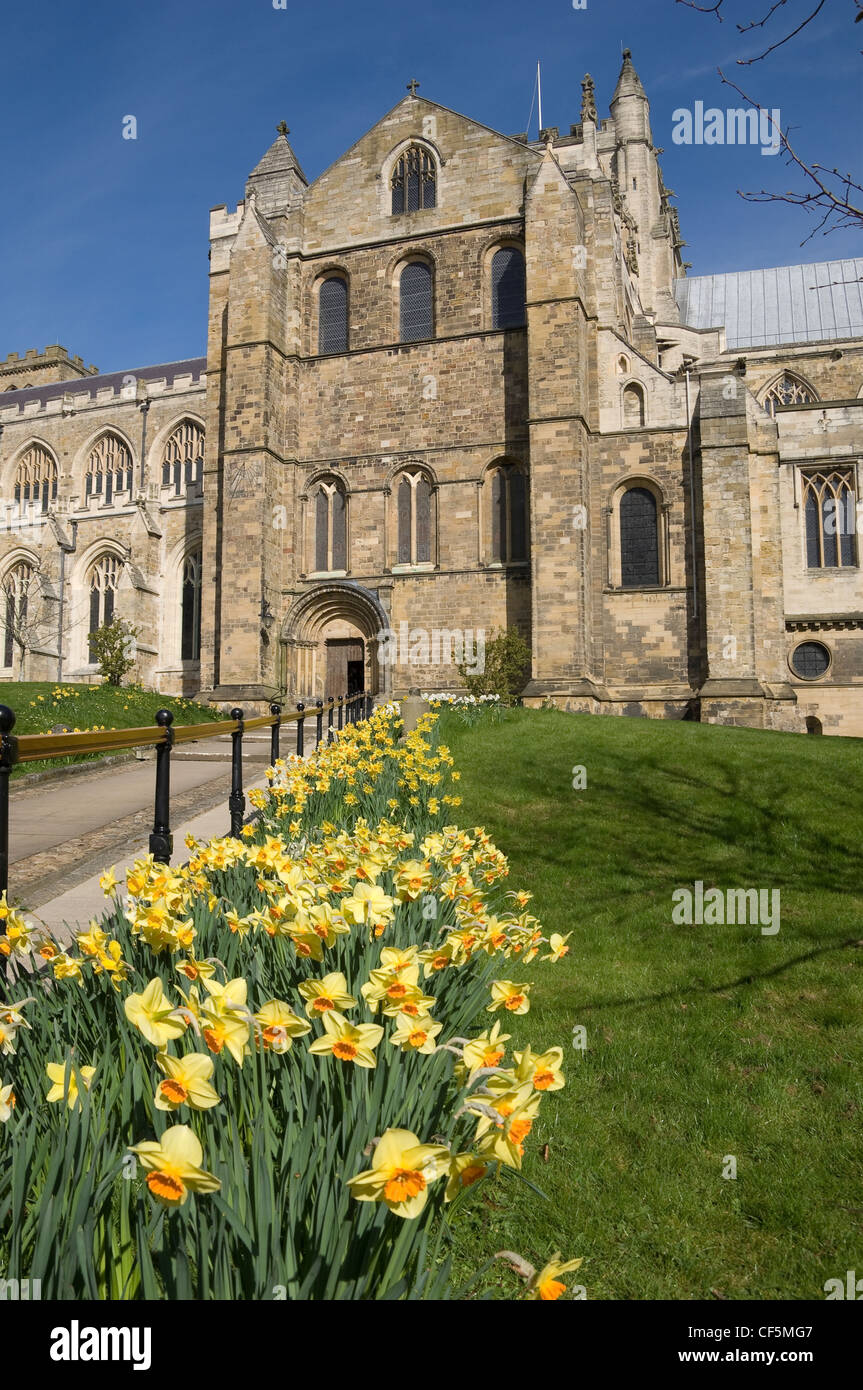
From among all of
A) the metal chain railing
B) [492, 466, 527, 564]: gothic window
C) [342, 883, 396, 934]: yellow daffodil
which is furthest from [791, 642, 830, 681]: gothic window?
[342, 883, 396, 934]: yellow daffodil

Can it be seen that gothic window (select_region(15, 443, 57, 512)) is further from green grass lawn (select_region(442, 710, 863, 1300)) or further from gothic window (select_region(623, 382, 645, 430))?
green grass lawn (select_region(442, 710, 863, 1300))

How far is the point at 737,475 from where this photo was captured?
64.1ft

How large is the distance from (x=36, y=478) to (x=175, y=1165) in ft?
140

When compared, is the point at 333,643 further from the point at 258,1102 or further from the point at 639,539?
the point at 258,1102

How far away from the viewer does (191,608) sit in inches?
1249

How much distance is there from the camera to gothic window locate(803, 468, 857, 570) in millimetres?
21750

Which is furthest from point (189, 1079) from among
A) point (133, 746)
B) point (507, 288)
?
point (507, 288)

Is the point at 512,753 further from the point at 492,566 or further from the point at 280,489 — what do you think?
the point at 280,489

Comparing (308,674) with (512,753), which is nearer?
(512,753)

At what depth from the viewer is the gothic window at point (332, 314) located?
78.2 ft

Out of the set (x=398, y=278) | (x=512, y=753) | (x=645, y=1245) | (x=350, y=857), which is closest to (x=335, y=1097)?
(x=645, y=1245)

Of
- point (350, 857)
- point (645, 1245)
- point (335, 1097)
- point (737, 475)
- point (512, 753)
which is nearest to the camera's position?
→ point (335, 1097)

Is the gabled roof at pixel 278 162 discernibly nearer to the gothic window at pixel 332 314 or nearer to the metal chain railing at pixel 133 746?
the gothic window at pixel 332 314
